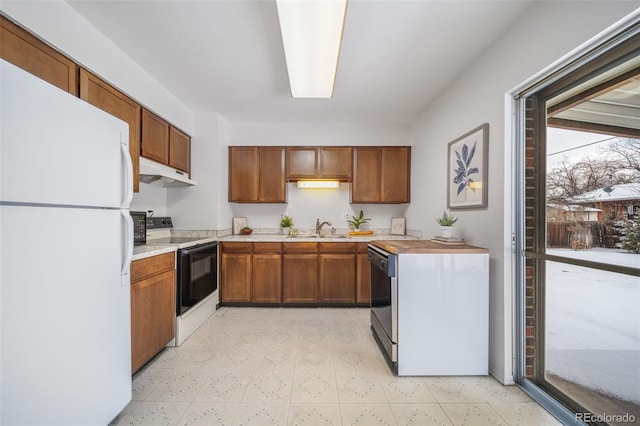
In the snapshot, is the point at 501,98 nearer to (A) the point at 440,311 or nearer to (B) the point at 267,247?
(A) the point at 440,311

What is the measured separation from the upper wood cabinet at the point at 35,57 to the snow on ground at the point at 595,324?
3312 mm

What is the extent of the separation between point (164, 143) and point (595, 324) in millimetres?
3757

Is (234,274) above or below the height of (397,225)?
below

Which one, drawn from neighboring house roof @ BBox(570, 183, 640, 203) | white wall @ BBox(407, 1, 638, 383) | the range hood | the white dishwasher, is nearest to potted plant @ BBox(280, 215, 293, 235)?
the range hood

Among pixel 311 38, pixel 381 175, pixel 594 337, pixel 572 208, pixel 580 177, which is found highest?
pixel 311 38

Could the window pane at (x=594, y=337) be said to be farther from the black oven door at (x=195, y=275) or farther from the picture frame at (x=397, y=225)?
the black oven door at (x=195, y=275)

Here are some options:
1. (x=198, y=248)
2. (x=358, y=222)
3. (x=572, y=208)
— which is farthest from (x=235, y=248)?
(x=572, y=208)

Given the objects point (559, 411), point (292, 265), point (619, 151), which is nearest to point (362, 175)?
point (292, 265)

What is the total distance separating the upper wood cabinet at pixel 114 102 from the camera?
184 centimetres

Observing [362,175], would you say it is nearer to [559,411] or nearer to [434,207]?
[434,207]

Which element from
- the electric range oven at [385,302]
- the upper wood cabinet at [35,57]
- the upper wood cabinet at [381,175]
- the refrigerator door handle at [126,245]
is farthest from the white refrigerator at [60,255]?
the upper wood cabinet at [381,175]

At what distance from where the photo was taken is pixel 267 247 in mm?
3426

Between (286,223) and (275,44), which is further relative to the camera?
(286,223)

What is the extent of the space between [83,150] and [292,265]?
2.51 m
